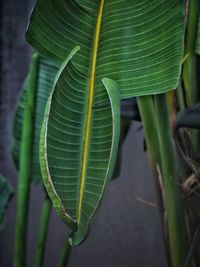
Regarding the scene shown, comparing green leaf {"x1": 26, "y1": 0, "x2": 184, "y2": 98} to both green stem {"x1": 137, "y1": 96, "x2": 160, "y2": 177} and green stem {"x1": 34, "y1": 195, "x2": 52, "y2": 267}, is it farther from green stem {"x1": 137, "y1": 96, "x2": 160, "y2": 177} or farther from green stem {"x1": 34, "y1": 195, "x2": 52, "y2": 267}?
green stem {"x1": 34, "y1": 195, "x2": 52, "y2": 267}

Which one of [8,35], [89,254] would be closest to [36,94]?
[8,35]

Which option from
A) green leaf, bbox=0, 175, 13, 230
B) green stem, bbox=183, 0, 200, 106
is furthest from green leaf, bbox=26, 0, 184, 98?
green leaf, bbox=0, 175, 13, 230

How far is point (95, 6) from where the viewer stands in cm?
63

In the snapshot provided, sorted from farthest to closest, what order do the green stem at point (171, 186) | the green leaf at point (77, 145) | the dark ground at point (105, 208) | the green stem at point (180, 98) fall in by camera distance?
the dark ground at point (105, 208), the green stem at point (180, 98), the green stem at point (171, 186), the green leaf at point (77, 145)

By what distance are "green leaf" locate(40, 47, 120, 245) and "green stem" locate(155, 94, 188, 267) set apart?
0.45 feet

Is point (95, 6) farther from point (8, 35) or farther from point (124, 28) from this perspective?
point (8, 35)

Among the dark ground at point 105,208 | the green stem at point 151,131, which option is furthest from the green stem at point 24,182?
the dark ground at point 105,208

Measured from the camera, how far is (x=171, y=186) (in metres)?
0.73

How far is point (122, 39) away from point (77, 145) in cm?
15

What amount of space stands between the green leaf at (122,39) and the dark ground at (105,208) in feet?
2.08

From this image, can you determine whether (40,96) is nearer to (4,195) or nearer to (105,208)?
(4,195)

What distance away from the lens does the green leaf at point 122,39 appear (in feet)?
2.03

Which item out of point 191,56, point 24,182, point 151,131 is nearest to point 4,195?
point 24,182

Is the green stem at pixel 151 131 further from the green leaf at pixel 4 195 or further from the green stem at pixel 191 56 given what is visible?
the green leaf at pixel 4 195
